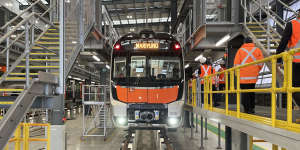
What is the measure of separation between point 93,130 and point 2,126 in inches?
439

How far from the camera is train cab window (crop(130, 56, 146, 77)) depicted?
24.9 feet

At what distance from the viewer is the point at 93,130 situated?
45.5ft

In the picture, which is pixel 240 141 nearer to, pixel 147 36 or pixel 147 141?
pixel 147 36

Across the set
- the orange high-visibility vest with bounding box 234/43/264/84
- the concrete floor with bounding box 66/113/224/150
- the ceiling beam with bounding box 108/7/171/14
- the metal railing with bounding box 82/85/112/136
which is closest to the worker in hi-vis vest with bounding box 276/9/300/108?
the orange high-visibility vest with bounding box 234/43/264/84

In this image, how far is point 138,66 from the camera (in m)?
7.66

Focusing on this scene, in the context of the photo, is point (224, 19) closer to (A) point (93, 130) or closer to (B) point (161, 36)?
(B) point (161, 36)

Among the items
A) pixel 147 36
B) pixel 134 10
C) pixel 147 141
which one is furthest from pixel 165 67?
pixel 134 10

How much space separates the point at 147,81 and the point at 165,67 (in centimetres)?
70

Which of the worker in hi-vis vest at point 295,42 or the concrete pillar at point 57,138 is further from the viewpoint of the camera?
the concrete pillar at point 57,138

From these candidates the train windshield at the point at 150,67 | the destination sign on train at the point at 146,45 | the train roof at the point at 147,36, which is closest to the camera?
the train windshield at the point at 150,67

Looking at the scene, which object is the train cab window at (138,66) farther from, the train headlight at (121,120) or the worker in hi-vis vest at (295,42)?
the worker in hi-vis vest at (295,42)

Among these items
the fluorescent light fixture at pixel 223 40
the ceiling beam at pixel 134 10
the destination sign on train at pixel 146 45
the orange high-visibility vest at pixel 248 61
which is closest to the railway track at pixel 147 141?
the destination sign on train at pixel 146 45

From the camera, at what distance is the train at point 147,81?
23.6 feet

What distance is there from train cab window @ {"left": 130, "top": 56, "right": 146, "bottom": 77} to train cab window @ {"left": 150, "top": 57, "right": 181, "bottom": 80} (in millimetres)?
241
